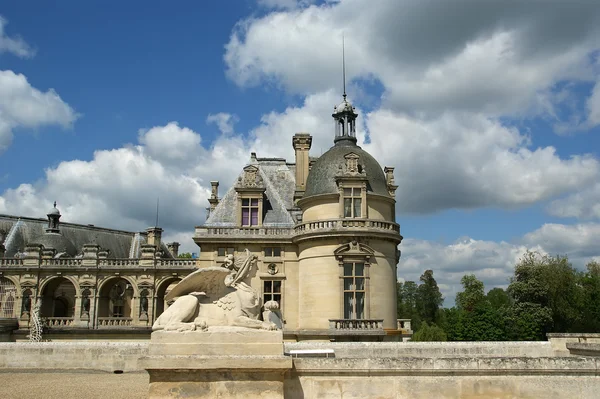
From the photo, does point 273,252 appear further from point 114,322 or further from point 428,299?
point 428,299

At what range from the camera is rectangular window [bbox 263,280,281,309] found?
97.3ft

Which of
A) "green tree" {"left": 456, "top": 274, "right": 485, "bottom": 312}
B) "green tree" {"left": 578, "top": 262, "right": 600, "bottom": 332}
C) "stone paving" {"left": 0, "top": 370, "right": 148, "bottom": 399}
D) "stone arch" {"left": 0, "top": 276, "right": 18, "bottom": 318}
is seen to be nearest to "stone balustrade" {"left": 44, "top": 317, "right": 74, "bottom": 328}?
"stone arch" {"left": 0, "top": 276, "right": 18, "bottom": 318}

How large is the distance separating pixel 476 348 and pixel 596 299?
124ft

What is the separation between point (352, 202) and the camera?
28.5 meters

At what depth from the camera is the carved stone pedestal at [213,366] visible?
802cm

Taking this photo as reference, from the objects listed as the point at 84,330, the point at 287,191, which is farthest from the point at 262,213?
the point at 84,330

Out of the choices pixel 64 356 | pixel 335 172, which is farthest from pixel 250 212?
pixel 64 356

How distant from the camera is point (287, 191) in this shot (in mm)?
33938

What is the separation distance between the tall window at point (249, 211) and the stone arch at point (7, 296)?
2002 cm

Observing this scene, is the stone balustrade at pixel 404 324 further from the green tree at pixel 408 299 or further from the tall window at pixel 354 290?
the green tree at pixel 408 299

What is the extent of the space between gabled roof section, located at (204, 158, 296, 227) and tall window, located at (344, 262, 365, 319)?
16.7 ft

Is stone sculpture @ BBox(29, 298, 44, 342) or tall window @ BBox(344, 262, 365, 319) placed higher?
tall window @ BBox(344, 262, 365, 319)

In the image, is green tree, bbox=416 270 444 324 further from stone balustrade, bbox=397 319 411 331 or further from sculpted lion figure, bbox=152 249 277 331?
sculpted lion figure, bbox=152 249 277 331

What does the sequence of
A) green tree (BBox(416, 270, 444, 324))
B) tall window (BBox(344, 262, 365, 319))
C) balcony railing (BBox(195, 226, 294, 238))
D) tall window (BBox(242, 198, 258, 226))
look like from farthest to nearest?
green tree (BBox(416, 270, 444, 324))
tall window (BBox(242, 198, 258, 226))
balcony railing (BBox(195, 226, 294, 238))
tall window (BBox(344, 262, 365, 319))
